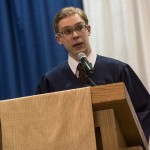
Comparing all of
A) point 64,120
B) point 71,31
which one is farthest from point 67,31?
point 64,120

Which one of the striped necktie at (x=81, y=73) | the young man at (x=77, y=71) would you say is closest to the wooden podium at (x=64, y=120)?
the striped necktie at (x=81, y=73)

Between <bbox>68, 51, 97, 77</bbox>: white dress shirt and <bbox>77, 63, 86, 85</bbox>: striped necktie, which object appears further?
<bbox>68, 51, 97, 77</bbox>: white dress shirt

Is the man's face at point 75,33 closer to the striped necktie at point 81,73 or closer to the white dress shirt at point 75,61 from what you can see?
the white dress shirt at point 75,61

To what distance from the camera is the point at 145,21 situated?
Answer: 2.05 m

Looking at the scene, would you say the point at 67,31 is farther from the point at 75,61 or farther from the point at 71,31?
the point at 75,61

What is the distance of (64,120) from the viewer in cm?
83

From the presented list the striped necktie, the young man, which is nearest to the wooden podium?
the striped necktie

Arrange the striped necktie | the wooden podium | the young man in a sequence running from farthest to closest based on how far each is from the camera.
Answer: the young man, the striped necktie, the wooden podium

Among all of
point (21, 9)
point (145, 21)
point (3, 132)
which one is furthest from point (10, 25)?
point (3, 132)

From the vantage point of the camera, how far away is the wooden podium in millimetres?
812

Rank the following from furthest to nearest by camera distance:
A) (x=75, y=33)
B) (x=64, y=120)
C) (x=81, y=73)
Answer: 1. (x=75, y=33)
2. (x=81, y=73)
3. (x=64, y=120)

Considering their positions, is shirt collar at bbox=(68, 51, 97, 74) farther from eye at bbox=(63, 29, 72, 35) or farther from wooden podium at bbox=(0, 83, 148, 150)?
wooden podium at bbox=(0, 83, 148, 150)

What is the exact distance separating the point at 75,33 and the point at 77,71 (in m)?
0.18

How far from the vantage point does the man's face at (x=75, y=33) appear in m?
1.72
